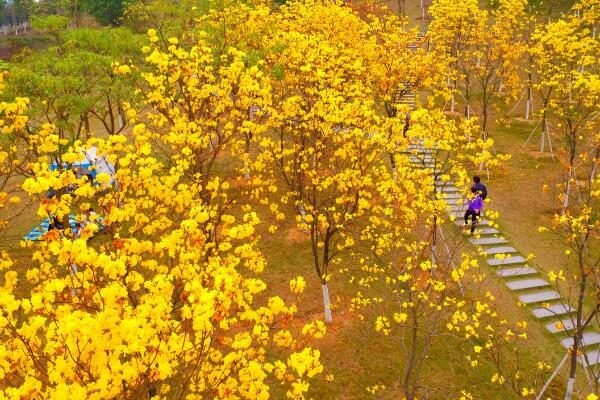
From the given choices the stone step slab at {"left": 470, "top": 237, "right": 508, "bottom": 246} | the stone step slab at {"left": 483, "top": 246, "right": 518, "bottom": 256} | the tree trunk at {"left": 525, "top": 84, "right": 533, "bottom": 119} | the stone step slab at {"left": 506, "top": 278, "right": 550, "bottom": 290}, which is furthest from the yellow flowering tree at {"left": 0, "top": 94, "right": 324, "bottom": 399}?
the tree trunk at {"left": 525, "top": 84, "right": 533, "bottom": 119}

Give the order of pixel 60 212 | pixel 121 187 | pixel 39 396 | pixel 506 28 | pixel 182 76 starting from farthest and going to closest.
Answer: pixel 506 28
pixel 182 76
pixel 121 187
pixel 60 212
pixel 39 396

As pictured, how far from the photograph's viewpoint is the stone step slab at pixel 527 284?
18.6 m

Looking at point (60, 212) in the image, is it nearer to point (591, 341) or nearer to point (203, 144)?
point (203, 144)

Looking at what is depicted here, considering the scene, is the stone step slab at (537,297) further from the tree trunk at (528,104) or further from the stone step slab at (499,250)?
the tree trunk at (528,104)

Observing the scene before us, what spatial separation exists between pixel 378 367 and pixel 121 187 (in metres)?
10.1

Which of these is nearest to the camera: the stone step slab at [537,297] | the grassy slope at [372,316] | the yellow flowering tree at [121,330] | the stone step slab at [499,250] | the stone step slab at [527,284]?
the yellow flowering tree at [121,330]

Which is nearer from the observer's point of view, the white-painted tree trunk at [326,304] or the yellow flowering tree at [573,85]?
the white-painted tree trunk at [326,304]

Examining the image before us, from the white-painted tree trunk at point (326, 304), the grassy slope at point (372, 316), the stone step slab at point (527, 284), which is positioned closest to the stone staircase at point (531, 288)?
the stone step slab at point (527, 284)

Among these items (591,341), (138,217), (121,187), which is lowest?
(591,341)

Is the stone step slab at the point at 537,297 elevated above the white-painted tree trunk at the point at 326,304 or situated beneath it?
situated beneath

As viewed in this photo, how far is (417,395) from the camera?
44.3 ft

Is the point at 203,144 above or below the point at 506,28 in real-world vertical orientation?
below

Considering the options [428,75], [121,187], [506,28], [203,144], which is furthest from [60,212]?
[506,28]

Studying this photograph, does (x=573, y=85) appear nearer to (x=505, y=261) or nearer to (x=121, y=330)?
(x=505, y=261)
